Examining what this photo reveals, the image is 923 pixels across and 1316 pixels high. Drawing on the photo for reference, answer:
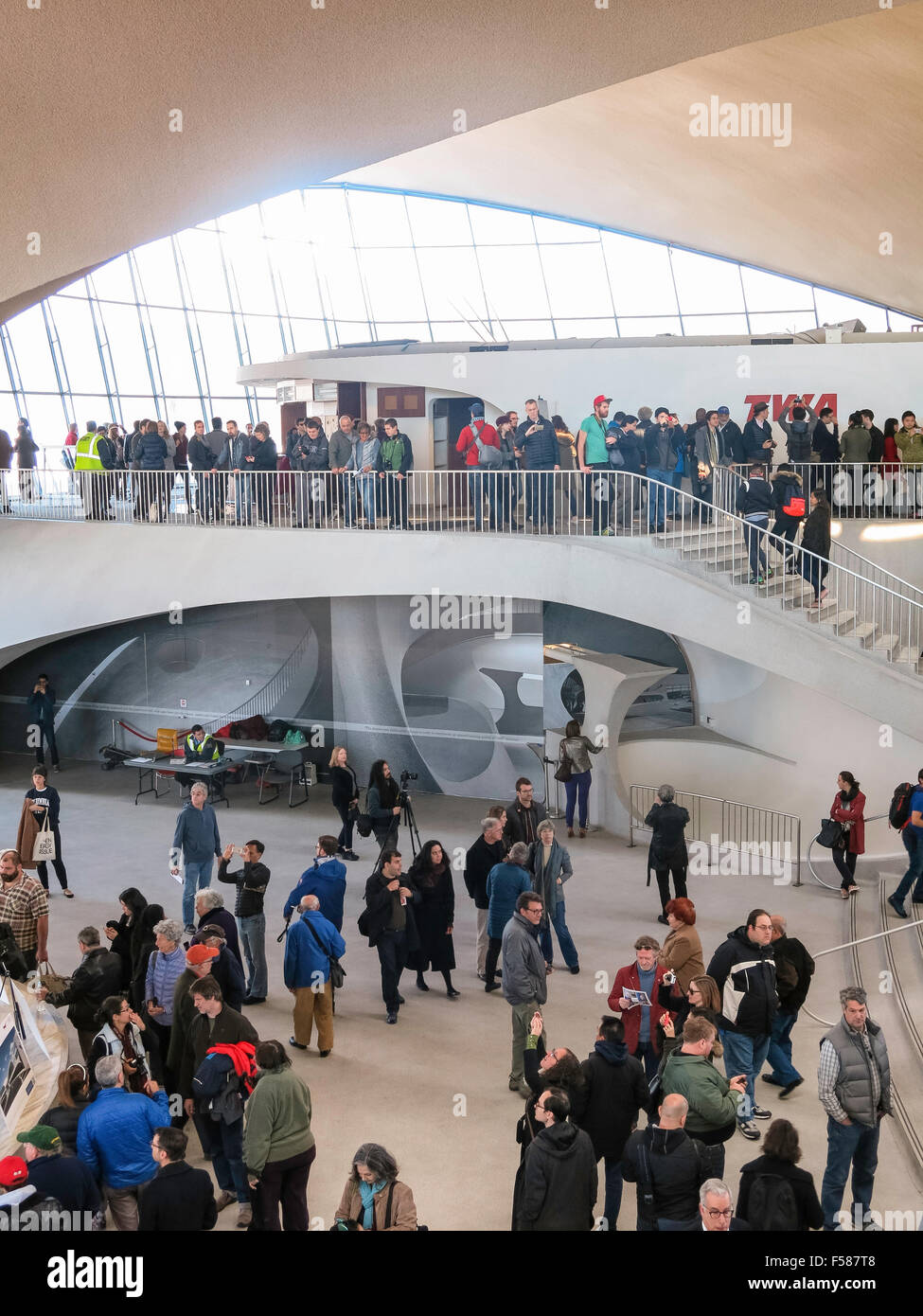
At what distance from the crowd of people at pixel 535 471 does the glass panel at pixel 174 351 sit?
1213 cm

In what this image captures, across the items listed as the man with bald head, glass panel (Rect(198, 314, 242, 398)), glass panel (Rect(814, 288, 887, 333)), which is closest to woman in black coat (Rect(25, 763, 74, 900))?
the man with bald head

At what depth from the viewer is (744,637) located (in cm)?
1402

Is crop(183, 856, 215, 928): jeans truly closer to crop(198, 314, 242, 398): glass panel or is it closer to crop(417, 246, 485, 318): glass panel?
crop(198, 314, 242, 398): glass panel

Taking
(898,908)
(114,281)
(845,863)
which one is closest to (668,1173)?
(898,908)

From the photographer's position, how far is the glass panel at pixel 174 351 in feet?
98.2

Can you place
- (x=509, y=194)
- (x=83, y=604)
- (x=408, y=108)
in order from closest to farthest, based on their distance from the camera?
(x=408, y=108) < (x=83, y=604) < (x=509, y=194)

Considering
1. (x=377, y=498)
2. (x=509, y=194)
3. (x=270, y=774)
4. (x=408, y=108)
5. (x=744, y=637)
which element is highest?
(x=509, y=194)

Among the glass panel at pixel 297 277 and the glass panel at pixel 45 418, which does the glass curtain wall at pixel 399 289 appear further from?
the glass panel at pixel 45 418

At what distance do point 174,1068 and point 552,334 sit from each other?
2727 centimetres

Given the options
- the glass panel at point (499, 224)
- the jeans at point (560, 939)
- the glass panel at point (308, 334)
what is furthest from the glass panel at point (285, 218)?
the jeans at point (560, 939)

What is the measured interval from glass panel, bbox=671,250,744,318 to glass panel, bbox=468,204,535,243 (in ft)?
14.3

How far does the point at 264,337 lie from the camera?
105ft
